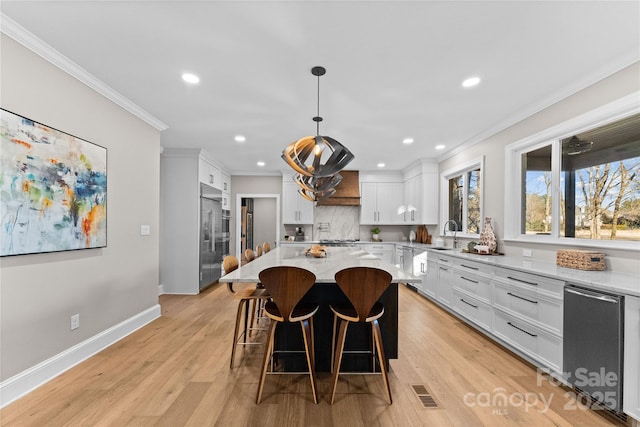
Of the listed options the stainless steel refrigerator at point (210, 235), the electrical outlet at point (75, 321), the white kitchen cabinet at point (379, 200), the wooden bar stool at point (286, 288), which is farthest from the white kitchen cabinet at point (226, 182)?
the wooden bar stool at point (286, 288)

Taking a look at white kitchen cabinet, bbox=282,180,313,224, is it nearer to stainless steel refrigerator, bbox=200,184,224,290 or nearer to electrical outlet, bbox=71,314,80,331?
stainless steel refrigerator, bbox=200,184,224,290

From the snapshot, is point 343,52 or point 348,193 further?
point 348,193

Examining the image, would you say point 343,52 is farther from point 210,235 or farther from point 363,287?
point 210,235

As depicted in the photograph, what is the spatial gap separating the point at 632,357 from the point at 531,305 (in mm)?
776

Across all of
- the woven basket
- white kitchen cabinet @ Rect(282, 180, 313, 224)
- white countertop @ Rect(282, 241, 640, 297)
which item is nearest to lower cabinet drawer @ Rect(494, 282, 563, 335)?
white countertop @ Rect(282, 241, 640, 297)

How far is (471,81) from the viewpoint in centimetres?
261

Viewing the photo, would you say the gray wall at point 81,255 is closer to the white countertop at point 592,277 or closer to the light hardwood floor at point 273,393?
the light hardwood floor at point 273,393

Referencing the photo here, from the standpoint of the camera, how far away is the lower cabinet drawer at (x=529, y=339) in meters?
2.24

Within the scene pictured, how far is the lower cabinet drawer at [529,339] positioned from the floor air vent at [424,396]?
3.52 ft

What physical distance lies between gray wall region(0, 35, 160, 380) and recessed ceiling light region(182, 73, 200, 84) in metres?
0.94

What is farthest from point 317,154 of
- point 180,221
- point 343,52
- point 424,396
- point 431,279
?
point 180,221

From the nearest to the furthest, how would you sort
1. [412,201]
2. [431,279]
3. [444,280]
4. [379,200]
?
[444,280], [431,279], [412,201], [379,200]

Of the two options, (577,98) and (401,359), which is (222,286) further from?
(577,98)

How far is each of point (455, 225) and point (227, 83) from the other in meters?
4.15
